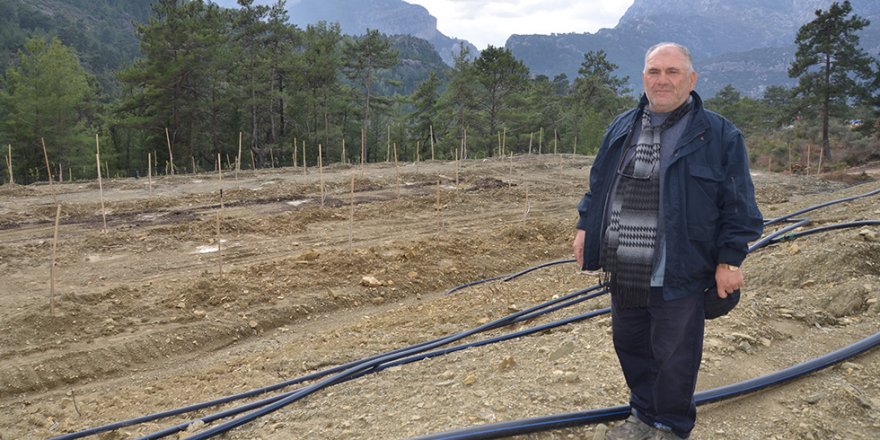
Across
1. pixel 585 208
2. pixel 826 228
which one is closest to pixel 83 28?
pixel 826 228

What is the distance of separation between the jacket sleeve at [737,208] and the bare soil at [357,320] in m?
0.92

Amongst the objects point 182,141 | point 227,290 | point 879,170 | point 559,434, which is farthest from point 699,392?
point 182,141

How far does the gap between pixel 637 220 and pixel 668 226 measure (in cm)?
13

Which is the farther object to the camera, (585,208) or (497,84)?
(497,84)

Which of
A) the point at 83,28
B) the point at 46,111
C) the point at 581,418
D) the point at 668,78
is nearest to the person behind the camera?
the point at 668,78

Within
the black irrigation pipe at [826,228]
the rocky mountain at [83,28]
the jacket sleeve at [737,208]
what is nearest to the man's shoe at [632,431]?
the jacket sleeve at [737,208]

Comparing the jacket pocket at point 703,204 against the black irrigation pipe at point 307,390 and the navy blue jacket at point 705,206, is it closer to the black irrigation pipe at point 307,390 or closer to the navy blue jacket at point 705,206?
the navy blue jacket at point 705,206

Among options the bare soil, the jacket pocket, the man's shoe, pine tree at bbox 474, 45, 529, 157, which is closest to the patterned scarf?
the jacket pocket

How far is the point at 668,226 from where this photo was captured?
6.17ft

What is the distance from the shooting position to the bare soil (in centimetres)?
267

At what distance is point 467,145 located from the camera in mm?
27547

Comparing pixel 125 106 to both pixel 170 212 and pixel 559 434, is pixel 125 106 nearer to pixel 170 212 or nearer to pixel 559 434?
pixel 170 212

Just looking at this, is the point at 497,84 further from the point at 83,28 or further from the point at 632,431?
the point at 83,28

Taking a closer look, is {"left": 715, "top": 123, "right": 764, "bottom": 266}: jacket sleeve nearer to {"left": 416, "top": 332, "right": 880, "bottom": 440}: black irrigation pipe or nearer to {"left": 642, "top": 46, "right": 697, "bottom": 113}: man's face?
{"left": 642, "top": 46, "right": 697, "bottom": 113}: man's face
